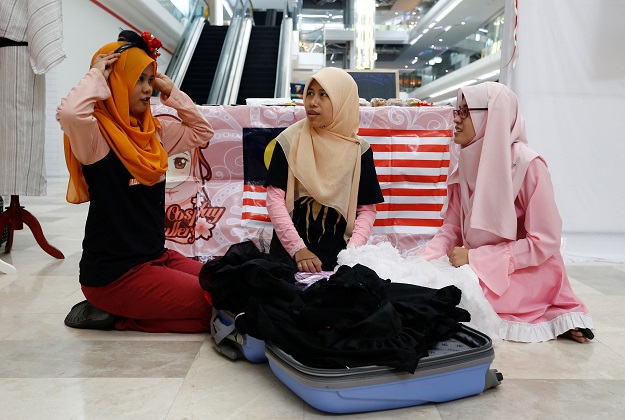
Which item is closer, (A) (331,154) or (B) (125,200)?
(B) (125,200)

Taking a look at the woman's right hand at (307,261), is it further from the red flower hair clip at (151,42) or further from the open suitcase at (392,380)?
the red flower hair clip at (151,42)

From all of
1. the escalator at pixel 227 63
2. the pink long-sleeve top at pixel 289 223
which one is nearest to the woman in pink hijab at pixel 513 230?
the pink long-sleeve top at pixel 289 223

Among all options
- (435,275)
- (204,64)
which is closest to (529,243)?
(435,275)

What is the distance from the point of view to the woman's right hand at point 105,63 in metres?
1.94

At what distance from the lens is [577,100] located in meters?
3.73

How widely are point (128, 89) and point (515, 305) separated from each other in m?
1.66

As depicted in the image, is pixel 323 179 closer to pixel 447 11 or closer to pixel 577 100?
pixel 577 100

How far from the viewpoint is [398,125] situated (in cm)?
308

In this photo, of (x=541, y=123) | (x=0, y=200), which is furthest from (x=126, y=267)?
(x=541, y=123)

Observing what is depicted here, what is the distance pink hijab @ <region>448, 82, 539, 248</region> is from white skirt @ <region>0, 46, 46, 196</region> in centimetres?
245

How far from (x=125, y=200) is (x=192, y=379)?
733 mm

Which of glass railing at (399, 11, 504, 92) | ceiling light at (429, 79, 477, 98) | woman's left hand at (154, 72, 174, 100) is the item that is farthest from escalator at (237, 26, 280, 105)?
ceiling light at (429, 79, 477, 98)

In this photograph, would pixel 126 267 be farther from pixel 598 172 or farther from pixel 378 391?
pixel 598 172

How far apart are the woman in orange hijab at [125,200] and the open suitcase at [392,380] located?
2.10 ft
